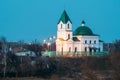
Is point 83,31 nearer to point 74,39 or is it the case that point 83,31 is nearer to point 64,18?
point 74,39

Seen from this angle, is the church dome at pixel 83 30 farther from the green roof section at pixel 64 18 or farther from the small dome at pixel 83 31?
the green roof section at pixel 64 18

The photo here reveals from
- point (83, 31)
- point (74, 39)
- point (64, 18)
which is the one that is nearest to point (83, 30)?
point (83, 31)

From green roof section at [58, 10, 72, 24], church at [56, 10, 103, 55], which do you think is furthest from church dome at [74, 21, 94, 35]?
green roof section at [58, 10, 72, 24]

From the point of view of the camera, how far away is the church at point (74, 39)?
6600cm

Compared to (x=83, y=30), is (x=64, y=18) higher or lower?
higher

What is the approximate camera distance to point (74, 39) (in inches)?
2628

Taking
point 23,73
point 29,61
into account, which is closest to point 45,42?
point 29,61

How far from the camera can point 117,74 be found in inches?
1356

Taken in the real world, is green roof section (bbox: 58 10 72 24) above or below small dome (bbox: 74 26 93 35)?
above

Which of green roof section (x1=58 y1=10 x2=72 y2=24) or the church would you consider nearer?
the church

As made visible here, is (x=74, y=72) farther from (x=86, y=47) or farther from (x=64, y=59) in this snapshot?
(x=86, y=47)

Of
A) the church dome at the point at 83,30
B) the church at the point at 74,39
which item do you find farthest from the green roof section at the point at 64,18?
the church dome at the point at 83,30

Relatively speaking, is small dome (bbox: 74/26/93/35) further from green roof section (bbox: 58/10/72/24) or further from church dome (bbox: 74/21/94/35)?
green roof section (bbox: 58/10/72/24)

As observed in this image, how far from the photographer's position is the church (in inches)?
2598
